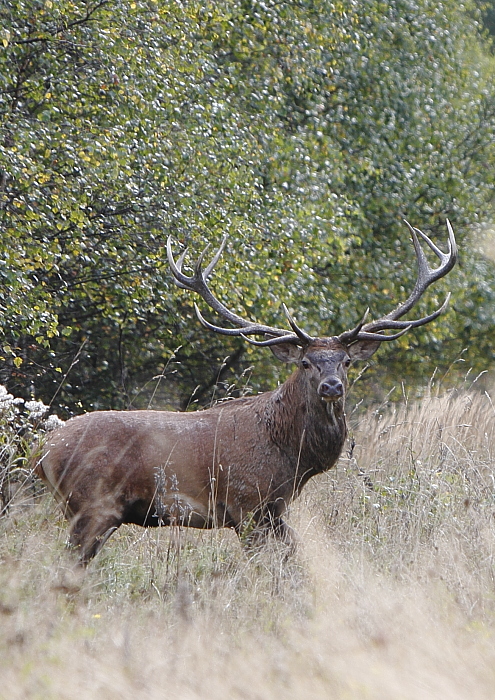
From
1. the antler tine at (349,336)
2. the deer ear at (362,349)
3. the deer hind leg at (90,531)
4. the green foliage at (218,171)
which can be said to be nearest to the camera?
the deer hind leg at (90,531)

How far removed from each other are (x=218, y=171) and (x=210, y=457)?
498cm

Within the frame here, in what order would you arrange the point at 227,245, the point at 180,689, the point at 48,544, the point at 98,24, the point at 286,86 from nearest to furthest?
the point at 180,689 → the point at 48,544 → the point at 98,24 → the point at 227,245 → the point at 286,86

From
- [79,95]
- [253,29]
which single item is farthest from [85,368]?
[253,29]

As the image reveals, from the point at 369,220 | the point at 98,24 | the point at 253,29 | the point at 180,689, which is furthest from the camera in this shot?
the point at 369,220

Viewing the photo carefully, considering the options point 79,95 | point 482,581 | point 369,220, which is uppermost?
point 482,581

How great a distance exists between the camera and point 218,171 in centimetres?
1050

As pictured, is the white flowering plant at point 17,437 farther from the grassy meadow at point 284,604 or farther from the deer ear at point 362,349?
the deer ear at point 362,349

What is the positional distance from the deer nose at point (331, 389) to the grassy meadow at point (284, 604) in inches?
33.5

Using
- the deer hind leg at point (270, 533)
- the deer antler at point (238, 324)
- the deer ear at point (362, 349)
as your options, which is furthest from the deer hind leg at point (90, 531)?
the deer ear at point (362, 349)

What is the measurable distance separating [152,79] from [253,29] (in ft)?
13.2

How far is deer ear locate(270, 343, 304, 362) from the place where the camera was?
21.8ft

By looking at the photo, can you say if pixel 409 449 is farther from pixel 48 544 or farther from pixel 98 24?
pixel 98 24

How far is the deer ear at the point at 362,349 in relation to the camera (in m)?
6.76

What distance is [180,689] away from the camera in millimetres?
3588
